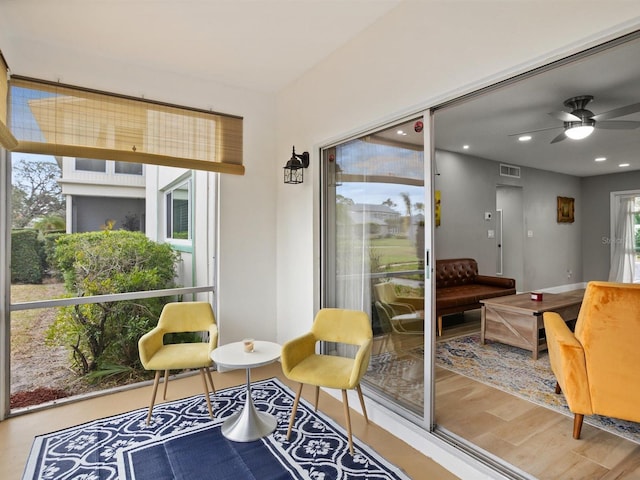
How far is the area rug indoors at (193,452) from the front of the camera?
200 cm

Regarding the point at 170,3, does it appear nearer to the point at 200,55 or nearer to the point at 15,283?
the point at 200,55

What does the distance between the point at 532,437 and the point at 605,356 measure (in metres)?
0.70

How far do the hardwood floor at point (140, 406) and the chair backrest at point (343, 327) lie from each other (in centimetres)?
56

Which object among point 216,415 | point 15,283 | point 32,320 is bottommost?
point 216,415

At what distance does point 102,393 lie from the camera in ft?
9.93

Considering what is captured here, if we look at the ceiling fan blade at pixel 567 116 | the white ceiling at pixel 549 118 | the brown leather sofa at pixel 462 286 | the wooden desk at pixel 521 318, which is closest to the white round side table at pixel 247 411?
the white ceiling at pixel 549 118

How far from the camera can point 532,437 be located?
2279mm

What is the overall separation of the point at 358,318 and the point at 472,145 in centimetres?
413

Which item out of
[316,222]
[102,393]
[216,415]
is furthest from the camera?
[316,222]

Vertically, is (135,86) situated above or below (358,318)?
above

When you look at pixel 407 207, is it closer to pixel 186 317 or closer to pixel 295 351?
pixel 295 351

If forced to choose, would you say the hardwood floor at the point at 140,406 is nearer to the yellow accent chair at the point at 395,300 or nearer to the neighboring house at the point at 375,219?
the yellow accent chair at the point at 395,300

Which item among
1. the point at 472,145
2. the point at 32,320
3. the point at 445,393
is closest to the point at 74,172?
the point at 32,320

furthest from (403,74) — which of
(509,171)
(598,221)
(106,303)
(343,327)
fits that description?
(598,221)
